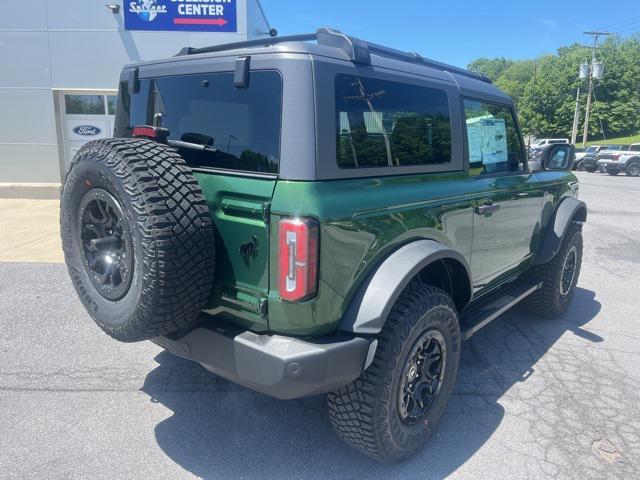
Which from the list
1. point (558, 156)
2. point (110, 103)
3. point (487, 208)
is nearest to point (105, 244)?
point (487, 208)

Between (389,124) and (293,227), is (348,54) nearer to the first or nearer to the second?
(389,124)

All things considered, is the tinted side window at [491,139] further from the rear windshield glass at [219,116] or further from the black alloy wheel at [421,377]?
the rear windshield glass at [219,116]

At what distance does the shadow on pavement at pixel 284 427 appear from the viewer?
2.61 metres

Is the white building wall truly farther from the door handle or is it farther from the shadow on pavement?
the shadow on pavement

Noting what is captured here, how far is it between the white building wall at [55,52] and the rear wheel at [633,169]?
960 inches

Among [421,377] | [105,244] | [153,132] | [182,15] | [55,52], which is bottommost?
[421,377]

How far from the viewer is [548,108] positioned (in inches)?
2608

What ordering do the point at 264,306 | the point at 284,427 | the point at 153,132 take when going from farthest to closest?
the point at 284,427, the point at 153,132, the point at 264,306

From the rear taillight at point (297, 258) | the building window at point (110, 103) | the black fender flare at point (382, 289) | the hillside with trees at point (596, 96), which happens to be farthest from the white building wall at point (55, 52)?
the hillside with trees at point (596, 96)

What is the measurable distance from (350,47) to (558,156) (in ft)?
9.75

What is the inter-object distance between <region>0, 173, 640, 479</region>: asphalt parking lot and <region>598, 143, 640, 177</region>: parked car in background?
1045 inches

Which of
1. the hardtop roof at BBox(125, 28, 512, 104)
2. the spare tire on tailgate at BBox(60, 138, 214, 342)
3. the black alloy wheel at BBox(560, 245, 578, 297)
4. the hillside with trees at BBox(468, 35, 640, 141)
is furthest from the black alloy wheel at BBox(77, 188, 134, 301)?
the hillside with trees at BBox(468, 35, 640, 141)

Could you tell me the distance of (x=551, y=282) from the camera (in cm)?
447

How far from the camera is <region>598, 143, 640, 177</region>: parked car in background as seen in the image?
26.6 metres
